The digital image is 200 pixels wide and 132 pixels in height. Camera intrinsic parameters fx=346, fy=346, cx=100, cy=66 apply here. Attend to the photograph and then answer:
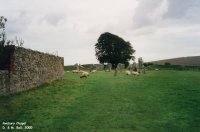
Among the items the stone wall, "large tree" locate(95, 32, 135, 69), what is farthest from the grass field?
"large tree" locate(95, 32, 135, 69)

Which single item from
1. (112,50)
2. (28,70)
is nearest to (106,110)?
(28,70)

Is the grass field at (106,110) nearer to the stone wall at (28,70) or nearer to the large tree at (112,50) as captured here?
the stone wall at (28,70)

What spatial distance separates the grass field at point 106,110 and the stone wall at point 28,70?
3.25ft

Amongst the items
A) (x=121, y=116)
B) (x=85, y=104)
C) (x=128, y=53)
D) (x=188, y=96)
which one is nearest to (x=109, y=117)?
(x=121, y=116)

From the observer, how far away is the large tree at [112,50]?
81.9 meters

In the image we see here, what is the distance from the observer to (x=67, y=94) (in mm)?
18109

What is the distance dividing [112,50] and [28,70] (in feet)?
206

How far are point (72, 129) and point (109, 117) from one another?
200cm

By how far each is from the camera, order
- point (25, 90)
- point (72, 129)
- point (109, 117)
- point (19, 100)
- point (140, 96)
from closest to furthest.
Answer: point (72, 129) < point (109, 117) < point (19, 100) < point (140, 96) < point (25, 90)

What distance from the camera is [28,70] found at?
20.9 metres

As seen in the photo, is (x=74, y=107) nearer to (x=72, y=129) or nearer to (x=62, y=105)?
(x=62, y=105)

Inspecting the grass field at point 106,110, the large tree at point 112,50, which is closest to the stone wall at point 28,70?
the grass field at point 106,110

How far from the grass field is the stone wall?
3.25ft

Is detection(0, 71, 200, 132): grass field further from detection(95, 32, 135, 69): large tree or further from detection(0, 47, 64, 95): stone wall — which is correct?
detection(95, 32, 135, 69): large tree
